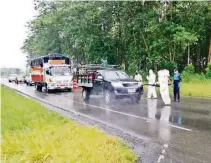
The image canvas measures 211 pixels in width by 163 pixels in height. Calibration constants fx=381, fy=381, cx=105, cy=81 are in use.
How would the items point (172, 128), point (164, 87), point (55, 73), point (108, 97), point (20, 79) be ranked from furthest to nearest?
point (20, 79)
point (55, 73)
point (108, 97)
point (164, 87)
point (172, 128)

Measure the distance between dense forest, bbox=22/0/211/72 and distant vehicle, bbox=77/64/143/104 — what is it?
47.9 ft

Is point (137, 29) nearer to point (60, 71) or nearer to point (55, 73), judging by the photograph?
point (60, 71)

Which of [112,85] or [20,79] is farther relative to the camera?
[20,79]

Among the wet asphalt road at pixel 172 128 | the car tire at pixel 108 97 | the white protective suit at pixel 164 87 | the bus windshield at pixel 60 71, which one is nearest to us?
the wet asphalt road at pixel 172 128

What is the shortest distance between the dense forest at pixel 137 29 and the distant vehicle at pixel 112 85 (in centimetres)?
1460

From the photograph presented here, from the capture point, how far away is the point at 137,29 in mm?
39031

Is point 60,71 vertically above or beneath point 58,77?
above

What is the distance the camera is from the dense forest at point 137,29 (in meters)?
35.5

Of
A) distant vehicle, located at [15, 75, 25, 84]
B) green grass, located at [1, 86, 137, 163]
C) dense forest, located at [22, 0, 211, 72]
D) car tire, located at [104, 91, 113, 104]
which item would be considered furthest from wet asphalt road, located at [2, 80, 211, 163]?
distant vehicle, located at [15, 75, 25, 84]

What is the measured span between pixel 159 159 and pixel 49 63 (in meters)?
26.8

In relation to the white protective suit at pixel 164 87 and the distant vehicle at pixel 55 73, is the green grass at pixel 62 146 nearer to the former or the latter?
the white protective suit at pixel 164 87

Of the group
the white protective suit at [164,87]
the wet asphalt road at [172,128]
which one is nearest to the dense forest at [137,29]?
the white protective suit at [164,87]

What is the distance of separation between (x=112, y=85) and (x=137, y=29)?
21074mm

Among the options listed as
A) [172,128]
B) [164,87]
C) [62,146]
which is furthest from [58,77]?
[62,146]
